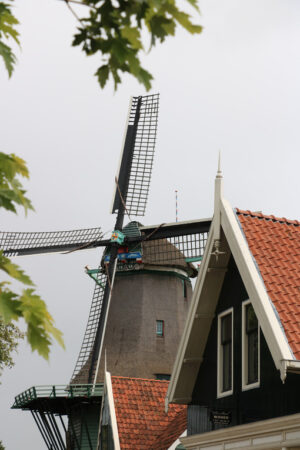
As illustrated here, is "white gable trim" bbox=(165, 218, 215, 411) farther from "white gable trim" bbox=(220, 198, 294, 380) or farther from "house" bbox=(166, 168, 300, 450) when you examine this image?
"white gable trim" bbox=(220, 198, 294, 380)

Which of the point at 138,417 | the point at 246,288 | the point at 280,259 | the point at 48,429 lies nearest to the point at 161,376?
the point at 48,429

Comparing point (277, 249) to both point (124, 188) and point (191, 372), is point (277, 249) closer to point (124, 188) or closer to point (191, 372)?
point (191, 372)

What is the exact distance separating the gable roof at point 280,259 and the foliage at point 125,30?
25.3 ft

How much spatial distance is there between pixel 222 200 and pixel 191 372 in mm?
3523

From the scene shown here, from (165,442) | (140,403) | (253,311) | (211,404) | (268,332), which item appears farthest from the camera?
(140,403)

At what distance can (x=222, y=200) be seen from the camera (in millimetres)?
14758

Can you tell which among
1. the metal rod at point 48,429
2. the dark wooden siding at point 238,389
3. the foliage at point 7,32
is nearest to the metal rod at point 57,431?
the metal rod at point 48,429

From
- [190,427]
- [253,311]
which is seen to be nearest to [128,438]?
[190,427]

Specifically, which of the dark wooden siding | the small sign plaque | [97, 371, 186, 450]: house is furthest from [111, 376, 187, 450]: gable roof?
the small sign plaque

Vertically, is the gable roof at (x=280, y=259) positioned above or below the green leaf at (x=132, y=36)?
above

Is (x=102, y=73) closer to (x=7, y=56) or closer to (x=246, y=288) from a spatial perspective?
(x=7, y=56)

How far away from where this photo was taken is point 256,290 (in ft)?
42.0

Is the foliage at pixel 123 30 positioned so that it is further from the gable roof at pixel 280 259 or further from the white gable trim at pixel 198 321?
the white gable trim at pixel 198 321

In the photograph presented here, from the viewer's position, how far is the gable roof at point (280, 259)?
12.4m
